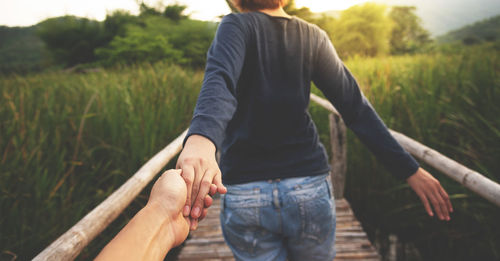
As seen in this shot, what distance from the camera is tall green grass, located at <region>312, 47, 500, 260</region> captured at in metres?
2.09

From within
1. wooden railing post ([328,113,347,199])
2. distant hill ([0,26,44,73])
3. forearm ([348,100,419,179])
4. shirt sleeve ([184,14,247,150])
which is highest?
distant hill ([0,26,44,73])

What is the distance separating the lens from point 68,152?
6.94ft

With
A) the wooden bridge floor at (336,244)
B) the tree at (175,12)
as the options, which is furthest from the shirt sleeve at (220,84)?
the tree at (175,12)

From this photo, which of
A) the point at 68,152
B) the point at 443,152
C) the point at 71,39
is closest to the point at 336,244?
the point at 443,152

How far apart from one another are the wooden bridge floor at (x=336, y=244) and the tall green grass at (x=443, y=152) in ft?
1.70

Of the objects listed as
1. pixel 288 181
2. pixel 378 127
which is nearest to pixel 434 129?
pixel 378 127

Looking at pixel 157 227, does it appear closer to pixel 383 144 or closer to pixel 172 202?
pixel 172 202

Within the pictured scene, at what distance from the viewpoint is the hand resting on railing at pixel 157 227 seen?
0.99 feet

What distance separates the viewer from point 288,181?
0.95 m

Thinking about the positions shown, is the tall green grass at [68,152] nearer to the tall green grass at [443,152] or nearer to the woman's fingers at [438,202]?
the woman's fingers at [438,202]

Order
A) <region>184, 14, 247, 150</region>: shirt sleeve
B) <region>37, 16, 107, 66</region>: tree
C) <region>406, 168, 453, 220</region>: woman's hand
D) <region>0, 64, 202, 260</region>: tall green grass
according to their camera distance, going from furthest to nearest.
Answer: <region>37, 16, 107, 66</region>: tree < <region>0, 64, 202, 260</region>: tall green grass < <region>406, 168, 453, 220</region>: woman's hand < <region>184, 14, 247, 150</region>: shirt sleeve

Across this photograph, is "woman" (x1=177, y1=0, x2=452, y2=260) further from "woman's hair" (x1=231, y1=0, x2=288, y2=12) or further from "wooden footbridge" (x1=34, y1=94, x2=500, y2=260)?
"wooden footbridge" (x1=34, y1=94, x2=500, y2=260)

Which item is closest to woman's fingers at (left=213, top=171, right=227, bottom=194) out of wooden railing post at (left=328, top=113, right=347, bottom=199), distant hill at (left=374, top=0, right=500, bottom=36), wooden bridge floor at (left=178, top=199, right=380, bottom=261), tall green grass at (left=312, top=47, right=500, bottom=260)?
wooden bridge floor at (left=178, top=199, right=380, bottom=261)

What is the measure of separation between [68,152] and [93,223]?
151 centimetres
